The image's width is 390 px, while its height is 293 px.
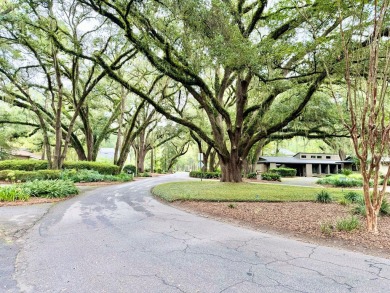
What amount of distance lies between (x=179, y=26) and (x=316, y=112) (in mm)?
8724

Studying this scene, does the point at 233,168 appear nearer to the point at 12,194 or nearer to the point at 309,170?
the point at 12,194

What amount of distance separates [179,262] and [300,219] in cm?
407

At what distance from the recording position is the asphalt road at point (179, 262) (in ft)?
9.91

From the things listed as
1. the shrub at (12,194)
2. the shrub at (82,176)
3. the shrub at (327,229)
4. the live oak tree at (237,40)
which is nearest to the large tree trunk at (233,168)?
the live oak tree at (237,40)

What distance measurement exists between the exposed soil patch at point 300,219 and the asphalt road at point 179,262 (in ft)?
1.71

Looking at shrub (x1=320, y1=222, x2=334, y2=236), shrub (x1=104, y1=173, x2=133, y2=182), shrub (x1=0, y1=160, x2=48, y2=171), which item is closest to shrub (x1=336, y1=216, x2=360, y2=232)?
shrub (x1=320, y1=222, x2=334, y2=236)

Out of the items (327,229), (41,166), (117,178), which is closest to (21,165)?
(41,166)

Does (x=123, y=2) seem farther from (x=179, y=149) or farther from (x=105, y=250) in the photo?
(x=179, y=149)

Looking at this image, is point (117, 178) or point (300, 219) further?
point (117, 178)

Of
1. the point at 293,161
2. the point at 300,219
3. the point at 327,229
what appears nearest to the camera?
the point at 327,229

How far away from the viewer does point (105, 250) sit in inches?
165

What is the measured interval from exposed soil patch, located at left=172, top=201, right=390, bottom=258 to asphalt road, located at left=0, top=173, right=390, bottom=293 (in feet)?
1.71

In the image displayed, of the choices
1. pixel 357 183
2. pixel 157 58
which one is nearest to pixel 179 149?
pixel 357 183

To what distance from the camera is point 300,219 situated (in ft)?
21.2
